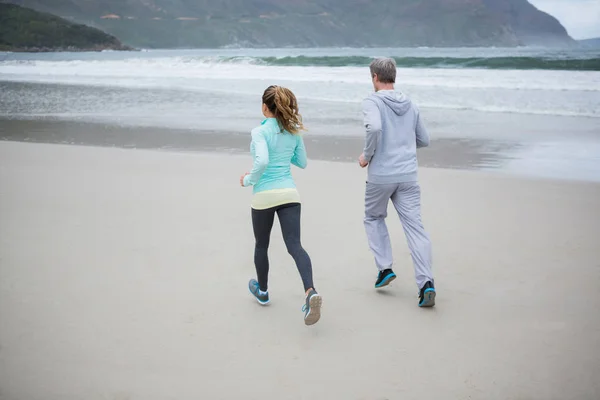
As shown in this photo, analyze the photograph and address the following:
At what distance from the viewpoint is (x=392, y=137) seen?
3877 millimetres

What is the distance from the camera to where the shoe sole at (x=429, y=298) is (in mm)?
3879

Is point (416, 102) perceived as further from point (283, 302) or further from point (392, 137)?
point (283, 302)

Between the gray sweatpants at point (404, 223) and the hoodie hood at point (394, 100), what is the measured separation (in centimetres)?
49

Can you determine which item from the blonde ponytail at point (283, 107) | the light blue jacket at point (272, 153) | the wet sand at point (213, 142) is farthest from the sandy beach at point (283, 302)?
the wet sand at point (213, 142)

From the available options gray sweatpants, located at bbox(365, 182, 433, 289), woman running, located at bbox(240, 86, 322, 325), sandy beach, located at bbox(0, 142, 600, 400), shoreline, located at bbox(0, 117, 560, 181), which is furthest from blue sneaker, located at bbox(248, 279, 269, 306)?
shoreline, located at bbox(0, 117, 560, 181)

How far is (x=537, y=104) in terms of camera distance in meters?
16.7

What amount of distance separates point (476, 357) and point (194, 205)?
382cm

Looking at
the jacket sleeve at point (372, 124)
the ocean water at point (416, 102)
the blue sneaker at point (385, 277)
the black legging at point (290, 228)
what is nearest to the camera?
the black legging at point (290, 228)

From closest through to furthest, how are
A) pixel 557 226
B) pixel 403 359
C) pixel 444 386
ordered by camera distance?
1. pixel 444 386
2. pixel 403 359
3. pixel 557 226

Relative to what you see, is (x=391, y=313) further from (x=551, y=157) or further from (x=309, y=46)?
(x=309, y=46)

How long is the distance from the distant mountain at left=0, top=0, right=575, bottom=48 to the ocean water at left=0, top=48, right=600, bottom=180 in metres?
126

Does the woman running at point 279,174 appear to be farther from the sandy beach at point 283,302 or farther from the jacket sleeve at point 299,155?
the sandy beach at point 283,302

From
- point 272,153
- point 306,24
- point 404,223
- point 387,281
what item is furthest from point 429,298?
point 306,24

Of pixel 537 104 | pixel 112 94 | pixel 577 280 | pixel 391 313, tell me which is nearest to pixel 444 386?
pixel 391 313
